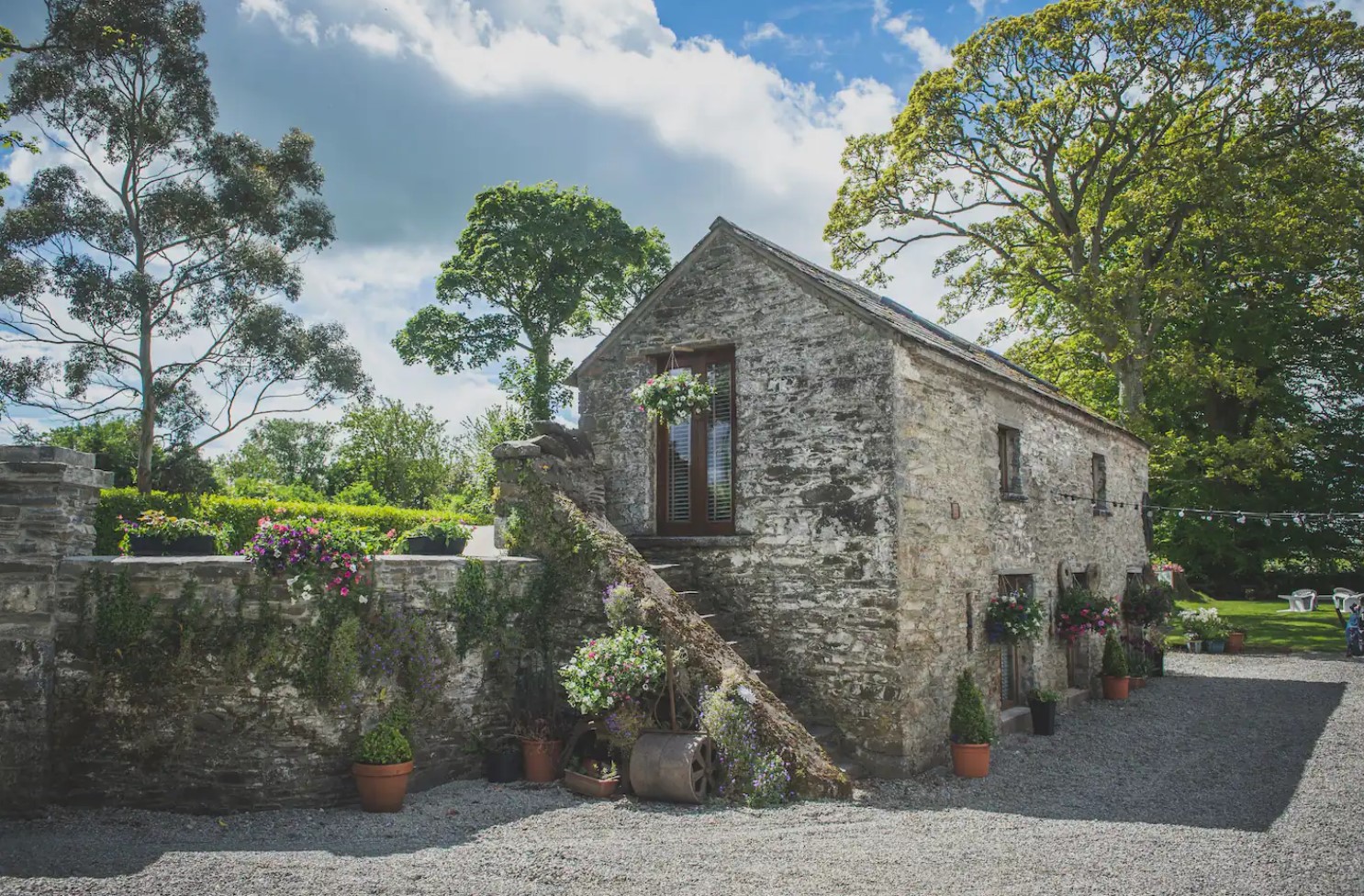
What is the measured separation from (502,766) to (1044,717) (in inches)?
290

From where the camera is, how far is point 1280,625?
22781 millimetres

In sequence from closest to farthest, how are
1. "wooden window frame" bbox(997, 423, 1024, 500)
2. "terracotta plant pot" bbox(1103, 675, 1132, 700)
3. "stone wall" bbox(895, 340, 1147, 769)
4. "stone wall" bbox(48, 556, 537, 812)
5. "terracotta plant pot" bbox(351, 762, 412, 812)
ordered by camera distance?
"stone wall" bbox(48, 556, 537, 812), "terracotta plant pot" bbox(351, 762, 412, 812), "stone wall" bbox(895, 340, 1147, 769), "wooden window frame" bbox(997, 423, 1024, 500), "terracotta plant pot" bbox(1103, 675, 1132, 700)

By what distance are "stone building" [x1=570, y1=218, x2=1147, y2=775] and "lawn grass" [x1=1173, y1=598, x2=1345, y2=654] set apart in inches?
496

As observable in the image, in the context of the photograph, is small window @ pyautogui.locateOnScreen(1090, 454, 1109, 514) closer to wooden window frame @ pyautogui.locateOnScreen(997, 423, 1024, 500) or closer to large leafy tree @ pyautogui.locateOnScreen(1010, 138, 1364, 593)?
wooden window frame @ pyautogui.locateOnScreen(997, 423, 1024, 500)

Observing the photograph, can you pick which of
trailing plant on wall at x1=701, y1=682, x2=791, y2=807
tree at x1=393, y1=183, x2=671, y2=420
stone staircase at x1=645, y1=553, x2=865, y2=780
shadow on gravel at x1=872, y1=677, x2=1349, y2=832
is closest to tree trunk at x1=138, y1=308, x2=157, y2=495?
tree at x1=393, y1=183, x2=671, y2=420

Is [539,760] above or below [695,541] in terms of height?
below

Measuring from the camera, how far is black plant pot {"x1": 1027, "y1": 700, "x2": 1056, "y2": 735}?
1159 centimetres

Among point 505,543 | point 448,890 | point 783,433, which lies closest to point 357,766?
point 448,890

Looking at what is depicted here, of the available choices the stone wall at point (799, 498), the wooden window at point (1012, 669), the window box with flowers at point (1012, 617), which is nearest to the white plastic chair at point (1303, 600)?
the wooden window at point (1012, 669)

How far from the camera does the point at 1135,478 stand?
18.1 m

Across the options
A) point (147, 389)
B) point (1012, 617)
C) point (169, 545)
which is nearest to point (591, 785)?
point (169, 545)

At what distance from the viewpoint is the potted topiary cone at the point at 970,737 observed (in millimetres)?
9234

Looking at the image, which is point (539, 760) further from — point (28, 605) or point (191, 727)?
point (28, 605)

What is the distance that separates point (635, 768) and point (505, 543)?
3.13 meters
